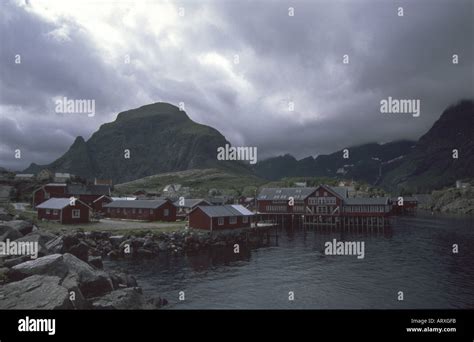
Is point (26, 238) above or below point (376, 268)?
above

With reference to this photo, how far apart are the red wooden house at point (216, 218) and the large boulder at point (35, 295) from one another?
116ft

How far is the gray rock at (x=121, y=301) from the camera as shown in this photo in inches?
794

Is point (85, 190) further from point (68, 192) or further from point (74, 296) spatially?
point (74, 296)

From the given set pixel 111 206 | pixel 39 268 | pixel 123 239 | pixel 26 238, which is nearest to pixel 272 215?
pixel 111 206

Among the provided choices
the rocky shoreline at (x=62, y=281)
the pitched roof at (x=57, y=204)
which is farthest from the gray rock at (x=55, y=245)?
the pitched roof at (x=57, y=204)

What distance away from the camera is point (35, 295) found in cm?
1764

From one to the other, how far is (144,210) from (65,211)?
47.6 feet

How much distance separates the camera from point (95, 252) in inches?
1548

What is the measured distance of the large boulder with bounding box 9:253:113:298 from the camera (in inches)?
844

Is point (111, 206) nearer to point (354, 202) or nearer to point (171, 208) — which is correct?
point (171, 208)

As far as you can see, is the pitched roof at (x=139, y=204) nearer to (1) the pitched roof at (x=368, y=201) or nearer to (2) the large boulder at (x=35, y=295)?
(1) the pitched roof at (x=368, y=201)

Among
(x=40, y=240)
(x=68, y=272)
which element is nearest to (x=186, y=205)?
(x=40, y=240)

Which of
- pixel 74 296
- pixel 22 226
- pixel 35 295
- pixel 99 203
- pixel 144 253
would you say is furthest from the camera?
pixel 99 203
